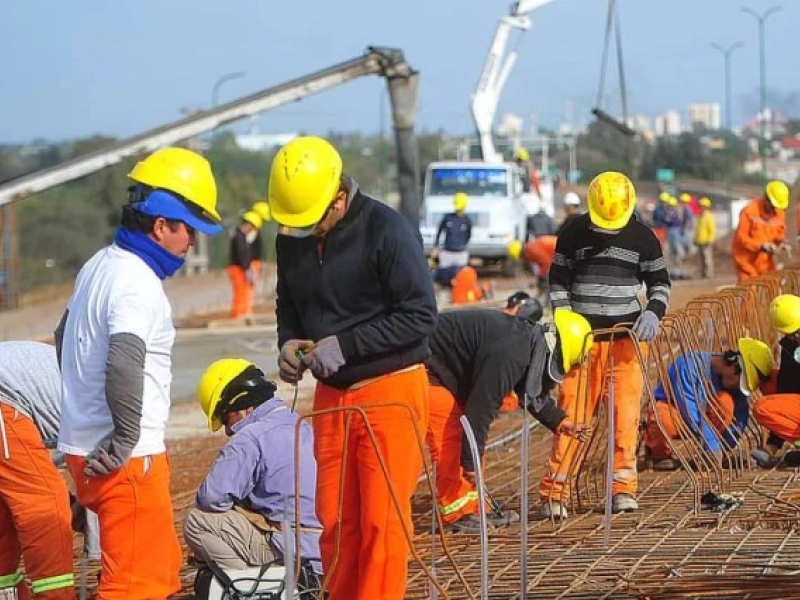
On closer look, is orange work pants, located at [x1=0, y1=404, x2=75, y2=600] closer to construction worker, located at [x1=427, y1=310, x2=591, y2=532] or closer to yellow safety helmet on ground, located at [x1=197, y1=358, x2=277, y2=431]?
yellow safety helmet on ground, located at [x1=197, y1=358, x2=277, y2=431]

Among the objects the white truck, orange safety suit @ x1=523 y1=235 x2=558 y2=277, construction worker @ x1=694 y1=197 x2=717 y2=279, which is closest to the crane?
the white truck

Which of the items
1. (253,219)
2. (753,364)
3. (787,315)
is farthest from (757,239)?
(253,219)

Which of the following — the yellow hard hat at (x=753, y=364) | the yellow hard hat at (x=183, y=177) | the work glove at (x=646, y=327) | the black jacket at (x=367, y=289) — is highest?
the yellow hard hat at (x=183, y=177)

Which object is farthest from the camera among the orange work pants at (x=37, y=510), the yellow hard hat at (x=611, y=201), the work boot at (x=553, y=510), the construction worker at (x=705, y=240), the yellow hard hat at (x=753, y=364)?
the construction worker at (x=705, y=240)

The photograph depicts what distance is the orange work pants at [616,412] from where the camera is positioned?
7.62 metres

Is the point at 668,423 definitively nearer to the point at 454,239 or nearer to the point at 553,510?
the point at 553,510

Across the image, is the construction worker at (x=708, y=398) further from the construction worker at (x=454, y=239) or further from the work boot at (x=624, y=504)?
the construction worker at (x=454, y=239)

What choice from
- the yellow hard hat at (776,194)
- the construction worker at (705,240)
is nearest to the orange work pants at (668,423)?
the yellow hard hat at (776,194)

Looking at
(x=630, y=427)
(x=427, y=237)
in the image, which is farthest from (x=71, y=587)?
(x=427, y=237)

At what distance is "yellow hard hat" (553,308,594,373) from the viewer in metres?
7.40

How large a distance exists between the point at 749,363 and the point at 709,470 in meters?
1.13

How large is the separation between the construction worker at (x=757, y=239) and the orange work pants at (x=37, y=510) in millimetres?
10017

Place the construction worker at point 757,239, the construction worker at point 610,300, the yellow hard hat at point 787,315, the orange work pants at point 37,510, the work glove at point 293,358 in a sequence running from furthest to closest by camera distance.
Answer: the construction worker at point 757,239 → the yellow hard hat at point 787,315 → the construction worker at point 610,300 → the orange work pants at point 37,510 → the work glove at point 293,358

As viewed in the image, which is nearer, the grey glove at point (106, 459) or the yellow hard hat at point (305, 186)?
the grey glove at point (106, 459)
